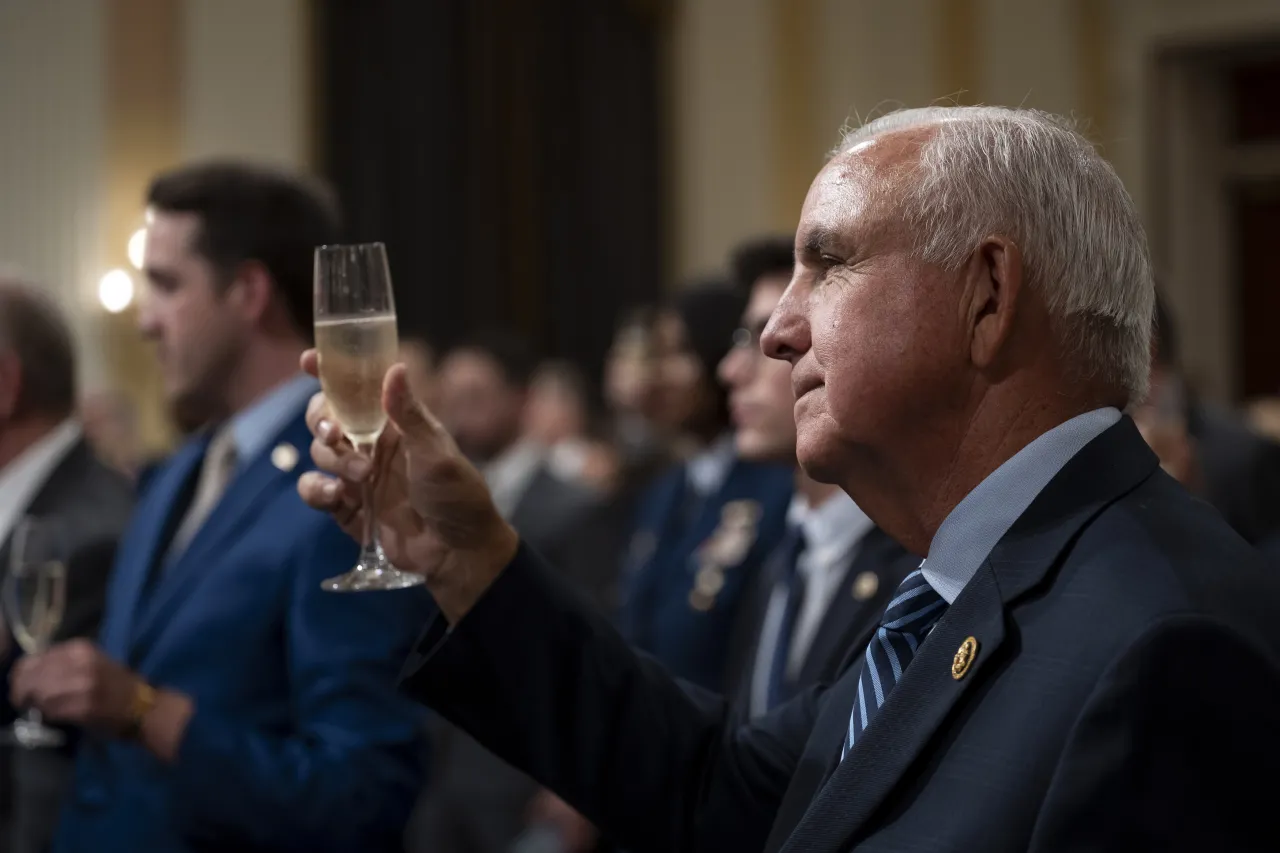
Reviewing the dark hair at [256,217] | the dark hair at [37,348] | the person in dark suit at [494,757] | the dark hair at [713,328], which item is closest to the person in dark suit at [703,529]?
the dark hair at [713,328]

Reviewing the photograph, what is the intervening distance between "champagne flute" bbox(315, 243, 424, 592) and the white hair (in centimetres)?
63

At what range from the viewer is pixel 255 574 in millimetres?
2199

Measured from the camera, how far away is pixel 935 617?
139 centimetres

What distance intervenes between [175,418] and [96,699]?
698mm

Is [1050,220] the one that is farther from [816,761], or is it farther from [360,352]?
[360,352]

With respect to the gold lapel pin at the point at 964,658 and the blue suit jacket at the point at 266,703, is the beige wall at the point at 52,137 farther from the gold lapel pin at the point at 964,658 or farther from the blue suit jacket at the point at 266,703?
the gold lapel pin at the point at 964,658

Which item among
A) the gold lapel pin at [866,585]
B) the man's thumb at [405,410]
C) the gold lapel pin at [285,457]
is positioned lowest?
the gold lapel pin at [866,585]

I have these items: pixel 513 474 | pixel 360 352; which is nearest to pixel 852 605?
pixel 360 352

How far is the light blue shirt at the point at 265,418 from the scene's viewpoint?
7.92 feet

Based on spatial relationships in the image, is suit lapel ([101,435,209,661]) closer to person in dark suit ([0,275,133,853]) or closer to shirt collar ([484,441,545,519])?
person in dark suit ([0,275,133,853])

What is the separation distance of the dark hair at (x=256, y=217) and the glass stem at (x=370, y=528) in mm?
939

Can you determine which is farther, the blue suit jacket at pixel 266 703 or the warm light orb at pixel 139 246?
the warm light orb at pixel 139 246

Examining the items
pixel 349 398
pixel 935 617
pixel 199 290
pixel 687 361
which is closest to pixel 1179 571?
pixel 935 617

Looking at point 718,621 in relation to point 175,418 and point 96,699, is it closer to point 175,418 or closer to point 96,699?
point 175,418
